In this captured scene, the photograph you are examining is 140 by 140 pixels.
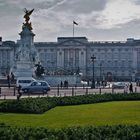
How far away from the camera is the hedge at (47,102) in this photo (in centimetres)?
2329

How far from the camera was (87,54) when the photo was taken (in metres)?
176

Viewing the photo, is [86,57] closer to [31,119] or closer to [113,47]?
[113,47]

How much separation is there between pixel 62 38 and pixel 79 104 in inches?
5900

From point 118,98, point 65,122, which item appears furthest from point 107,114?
point 118,98

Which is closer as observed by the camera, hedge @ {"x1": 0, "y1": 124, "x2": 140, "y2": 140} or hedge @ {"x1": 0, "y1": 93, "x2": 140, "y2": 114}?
hedge @ {"x1": 0, "y1": 124, "x2": 140, "y2": 140}

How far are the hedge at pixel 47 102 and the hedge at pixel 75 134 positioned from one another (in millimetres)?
9035

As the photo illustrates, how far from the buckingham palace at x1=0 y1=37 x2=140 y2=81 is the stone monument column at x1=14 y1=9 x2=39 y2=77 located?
3467 inches

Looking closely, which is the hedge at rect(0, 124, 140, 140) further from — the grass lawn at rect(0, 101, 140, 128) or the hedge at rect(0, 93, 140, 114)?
the hedge at rect(0, 93, 140, 114)

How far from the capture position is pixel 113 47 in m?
174

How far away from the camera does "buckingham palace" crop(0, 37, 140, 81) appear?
6831 inches

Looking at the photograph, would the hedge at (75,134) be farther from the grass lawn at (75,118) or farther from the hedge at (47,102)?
the hedge at (47,102)

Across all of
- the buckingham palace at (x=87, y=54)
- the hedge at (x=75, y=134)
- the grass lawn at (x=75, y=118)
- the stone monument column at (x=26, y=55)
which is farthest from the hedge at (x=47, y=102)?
the buckingham palace at (x=87, y=54)

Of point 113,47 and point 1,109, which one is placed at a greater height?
point 113,47

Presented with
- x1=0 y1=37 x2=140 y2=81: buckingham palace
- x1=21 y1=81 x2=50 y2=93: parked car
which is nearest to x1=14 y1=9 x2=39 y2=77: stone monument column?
x1=21 y1=81 x2=50 y2=93: parked car
